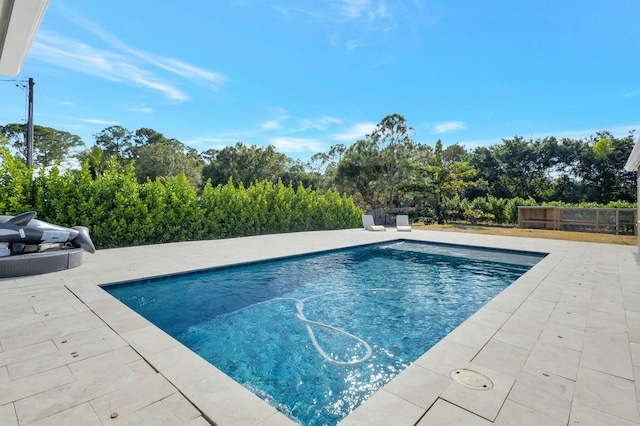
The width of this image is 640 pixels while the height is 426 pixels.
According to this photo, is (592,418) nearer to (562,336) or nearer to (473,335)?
(473,335)

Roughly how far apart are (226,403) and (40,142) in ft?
139

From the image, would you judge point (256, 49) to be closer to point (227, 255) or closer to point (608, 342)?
point (227, 255)

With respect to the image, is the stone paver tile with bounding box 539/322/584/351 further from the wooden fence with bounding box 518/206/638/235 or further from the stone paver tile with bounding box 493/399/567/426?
the wooden fence with bounding box 518/206/638/235

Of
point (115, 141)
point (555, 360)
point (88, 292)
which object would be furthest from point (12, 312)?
point (115, 141)

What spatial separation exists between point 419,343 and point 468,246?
7657 mm

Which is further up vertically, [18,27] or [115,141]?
[115,141]

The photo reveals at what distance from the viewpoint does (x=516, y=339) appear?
302 centimetres

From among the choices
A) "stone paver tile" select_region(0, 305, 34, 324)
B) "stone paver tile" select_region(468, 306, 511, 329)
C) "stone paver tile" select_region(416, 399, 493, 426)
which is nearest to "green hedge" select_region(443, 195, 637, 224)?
"stone paver tile" select_region(468, 306, 511, 329)

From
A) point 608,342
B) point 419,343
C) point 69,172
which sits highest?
point 69,172

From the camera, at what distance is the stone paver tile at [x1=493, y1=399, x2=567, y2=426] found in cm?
179

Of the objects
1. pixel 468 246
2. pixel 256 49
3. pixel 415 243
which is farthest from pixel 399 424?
pixel 256 49

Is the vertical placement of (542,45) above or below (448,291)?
above

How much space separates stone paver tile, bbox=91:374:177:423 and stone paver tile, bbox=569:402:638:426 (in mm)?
2611

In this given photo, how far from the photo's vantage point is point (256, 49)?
12531 millimetres
